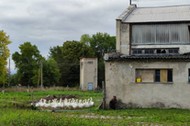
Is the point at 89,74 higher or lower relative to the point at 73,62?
lower

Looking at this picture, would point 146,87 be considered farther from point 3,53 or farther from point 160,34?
point 3,53

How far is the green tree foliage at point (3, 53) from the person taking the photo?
64.8 meters

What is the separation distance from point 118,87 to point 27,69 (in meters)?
55.8

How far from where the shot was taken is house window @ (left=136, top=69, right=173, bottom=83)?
94.4 ft

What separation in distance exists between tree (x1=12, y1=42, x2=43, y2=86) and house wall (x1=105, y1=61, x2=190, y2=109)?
174ft

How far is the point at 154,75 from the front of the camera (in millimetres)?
29125

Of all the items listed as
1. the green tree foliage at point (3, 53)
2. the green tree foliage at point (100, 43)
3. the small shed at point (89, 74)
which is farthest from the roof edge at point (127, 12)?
the green tree foliage at point (100, 43)

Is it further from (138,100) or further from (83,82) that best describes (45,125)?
(83,82)

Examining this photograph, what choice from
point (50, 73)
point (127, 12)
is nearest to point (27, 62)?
point (50, 73)

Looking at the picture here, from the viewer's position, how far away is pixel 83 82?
72.9m

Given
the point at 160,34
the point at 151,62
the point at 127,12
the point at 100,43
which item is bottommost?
the point at 151,62

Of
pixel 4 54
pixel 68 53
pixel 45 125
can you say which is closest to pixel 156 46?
pixel 45 125

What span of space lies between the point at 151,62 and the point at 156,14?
628cm

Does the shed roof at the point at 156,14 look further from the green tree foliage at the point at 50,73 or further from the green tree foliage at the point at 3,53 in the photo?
the green tree foliage at the point at 50,73
